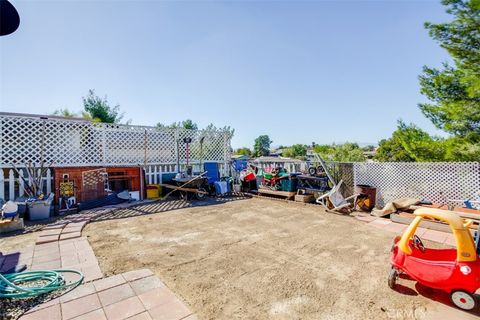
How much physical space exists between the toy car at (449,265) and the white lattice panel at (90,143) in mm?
7939

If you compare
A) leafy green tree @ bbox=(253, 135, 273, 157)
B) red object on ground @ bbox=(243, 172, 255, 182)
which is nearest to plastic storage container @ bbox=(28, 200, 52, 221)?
red object on ground @ bbox=(243, 172, 255, 182)

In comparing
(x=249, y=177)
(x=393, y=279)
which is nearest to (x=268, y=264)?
(x=393, y=279)

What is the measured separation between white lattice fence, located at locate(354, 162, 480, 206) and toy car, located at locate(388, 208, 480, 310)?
4.15m

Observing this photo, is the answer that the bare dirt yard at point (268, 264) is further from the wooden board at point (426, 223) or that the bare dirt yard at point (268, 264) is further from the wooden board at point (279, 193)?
the wooden board at point (279, 193)

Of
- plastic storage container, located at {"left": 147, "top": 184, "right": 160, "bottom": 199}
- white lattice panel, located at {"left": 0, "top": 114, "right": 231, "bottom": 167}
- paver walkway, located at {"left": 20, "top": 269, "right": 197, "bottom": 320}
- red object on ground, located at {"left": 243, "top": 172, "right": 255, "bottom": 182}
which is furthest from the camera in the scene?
red object on ground, located at {"left": 243, "top": 172, "right": 255, "bottom": 182}

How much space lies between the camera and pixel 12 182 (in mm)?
6184

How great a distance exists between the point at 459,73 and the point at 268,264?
817cm

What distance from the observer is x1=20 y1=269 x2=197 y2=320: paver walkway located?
207 cm

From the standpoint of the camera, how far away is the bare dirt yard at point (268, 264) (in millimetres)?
2256

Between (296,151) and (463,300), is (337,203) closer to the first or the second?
(463,300)

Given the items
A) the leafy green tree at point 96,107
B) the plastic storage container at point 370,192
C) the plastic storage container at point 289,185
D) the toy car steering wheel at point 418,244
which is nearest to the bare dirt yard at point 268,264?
the toy car steering wheel at point 418,244

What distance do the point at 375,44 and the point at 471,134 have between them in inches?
165

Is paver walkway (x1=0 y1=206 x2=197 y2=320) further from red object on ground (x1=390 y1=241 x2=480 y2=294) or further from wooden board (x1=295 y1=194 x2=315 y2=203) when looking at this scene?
wooden board (x1=295 y1=194 x2=315 y2=203)

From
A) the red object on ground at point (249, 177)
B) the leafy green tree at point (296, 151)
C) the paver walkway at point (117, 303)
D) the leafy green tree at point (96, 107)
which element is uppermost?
the leafy green tree at point (96, 107)
